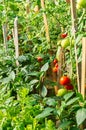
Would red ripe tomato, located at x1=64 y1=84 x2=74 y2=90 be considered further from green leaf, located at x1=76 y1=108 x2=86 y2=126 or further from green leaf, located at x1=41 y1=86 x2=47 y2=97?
green leaf, located at x1=76 y1=108 x2=86 y2=126

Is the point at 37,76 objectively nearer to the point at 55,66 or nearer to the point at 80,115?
the point at 55,66

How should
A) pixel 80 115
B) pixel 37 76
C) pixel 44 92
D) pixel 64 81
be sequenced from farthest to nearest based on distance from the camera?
pixel 37 76 < pixel 44 92 < pixel 64 81 < pixel 80 115

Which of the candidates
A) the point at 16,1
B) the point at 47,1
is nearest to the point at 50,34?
the point at 47,1

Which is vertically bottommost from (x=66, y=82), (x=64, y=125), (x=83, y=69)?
(x=64, y=125)

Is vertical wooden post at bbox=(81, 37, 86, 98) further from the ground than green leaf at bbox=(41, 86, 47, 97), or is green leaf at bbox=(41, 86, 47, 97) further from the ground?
vertical wooden post at bbox=(81, 37, 86, 98)

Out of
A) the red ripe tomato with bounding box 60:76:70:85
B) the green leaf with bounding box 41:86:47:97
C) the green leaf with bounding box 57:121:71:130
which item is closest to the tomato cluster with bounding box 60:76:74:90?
the red ripe tomato with bounding box 60:76:70:85

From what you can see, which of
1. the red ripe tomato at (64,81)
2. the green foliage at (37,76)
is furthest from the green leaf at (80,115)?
the red ripe tomato at (64,81)

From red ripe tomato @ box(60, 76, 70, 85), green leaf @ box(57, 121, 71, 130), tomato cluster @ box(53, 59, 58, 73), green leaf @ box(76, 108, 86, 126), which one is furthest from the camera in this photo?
tomato cluster @ box(53, 59, 58, 73)

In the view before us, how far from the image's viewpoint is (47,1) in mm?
1917

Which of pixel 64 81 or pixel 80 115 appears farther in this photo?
pixel 64 81

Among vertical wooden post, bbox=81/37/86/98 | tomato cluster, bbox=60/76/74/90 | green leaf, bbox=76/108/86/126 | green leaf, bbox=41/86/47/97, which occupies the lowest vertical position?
green leaf, bbox=41/86/47/97

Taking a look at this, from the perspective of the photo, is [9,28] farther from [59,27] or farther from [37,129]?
[37,129]

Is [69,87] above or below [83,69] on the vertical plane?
below

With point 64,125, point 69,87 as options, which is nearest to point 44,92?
point 69,87
